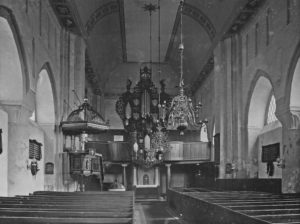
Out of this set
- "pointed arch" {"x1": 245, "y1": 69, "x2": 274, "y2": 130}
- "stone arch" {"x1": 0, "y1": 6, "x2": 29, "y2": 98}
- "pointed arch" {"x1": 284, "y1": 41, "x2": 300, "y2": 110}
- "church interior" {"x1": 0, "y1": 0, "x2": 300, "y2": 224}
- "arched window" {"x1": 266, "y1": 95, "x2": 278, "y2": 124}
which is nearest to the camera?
"church interior" {"x1": 0, "y1": 0, "x2": 300, "y2": 224}

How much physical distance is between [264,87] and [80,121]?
6611 millimetres

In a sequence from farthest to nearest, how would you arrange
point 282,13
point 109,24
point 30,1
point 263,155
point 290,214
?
point 109,24
point 263,155
point 282,13
point 30,1
point 290,214

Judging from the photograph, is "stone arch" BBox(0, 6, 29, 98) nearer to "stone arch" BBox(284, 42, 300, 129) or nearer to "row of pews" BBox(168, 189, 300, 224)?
"row of pews" BBox(168, 189, 300, 224)

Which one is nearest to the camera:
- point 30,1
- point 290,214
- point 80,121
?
point 290,214

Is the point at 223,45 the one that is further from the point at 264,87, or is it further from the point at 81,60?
the point at 81,60

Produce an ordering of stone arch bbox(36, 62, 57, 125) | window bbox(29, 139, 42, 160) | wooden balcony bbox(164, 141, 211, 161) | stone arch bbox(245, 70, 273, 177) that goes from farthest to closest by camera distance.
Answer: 1. wooden balcony bbox(164, 141, 211, 161)
2. stone arch bbox(245, 70, 273, 177)
3. stone arch bbox(36, 62, 57, 125)
4. window bbox(29, 139, 42, 160)

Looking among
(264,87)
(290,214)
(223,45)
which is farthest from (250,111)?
(290,214)

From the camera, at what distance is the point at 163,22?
2088 cm

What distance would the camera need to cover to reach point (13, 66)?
1038cm

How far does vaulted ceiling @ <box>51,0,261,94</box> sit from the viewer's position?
1638 centimetres

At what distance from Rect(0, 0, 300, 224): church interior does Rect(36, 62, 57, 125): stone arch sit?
36 millimetres

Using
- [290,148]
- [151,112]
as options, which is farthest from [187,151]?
[290,148]

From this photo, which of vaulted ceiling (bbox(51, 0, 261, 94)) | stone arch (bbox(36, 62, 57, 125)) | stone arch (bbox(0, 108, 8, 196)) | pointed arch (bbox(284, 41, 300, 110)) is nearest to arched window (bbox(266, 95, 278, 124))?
vaulted ceiling (bbox(51, 0, 261, 94))

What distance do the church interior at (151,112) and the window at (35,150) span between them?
0.06m
